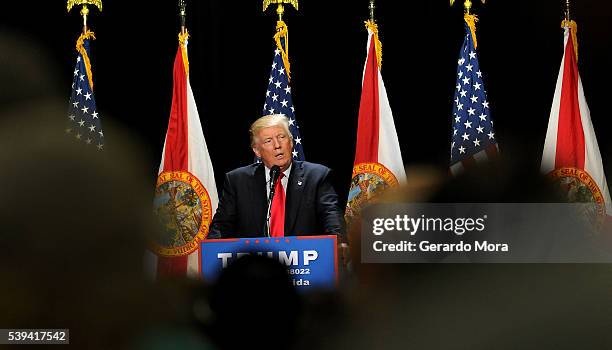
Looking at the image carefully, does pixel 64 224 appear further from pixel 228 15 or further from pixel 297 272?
pixel 228 15

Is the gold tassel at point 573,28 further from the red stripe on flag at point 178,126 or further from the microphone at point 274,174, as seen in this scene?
the microphone at point 274,174

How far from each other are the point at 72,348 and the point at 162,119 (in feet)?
12.1

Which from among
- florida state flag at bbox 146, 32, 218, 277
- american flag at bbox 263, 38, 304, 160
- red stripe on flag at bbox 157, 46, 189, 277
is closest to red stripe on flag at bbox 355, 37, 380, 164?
american flag at bbox 263, 38, 304, 160

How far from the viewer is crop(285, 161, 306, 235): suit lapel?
337cm

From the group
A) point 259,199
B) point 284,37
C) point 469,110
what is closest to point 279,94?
point 284,37

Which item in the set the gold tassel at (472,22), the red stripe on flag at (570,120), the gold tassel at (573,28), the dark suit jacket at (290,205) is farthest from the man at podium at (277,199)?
the gold tassel at (573,28)

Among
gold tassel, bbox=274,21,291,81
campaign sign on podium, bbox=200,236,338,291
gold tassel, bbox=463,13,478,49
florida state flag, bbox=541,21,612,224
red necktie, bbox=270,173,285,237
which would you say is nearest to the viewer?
campaign sign on podium, bbox=200,236,338,291

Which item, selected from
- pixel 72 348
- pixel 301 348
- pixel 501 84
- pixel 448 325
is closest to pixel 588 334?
pixel 448 325

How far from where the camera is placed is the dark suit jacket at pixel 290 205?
3.37 meters

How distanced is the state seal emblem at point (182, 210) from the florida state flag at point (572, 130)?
7.03ft

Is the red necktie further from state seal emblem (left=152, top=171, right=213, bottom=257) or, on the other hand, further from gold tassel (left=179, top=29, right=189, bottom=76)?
gold tassel (left=179, top=29, right=189, bottom=76)

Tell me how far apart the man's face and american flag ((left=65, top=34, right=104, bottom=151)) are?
1691 mm

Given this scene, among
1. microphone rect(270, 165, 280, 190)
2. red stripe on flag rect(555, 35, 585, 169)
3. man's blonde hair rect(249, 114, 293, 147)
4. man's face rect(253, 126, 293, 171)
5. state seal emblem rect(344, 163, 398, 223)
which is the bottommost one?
microphone rect(270, 165, 280, 190)

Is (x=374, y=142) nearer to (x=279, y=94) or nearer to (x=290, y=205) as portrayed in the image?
(x=279, y=94)
